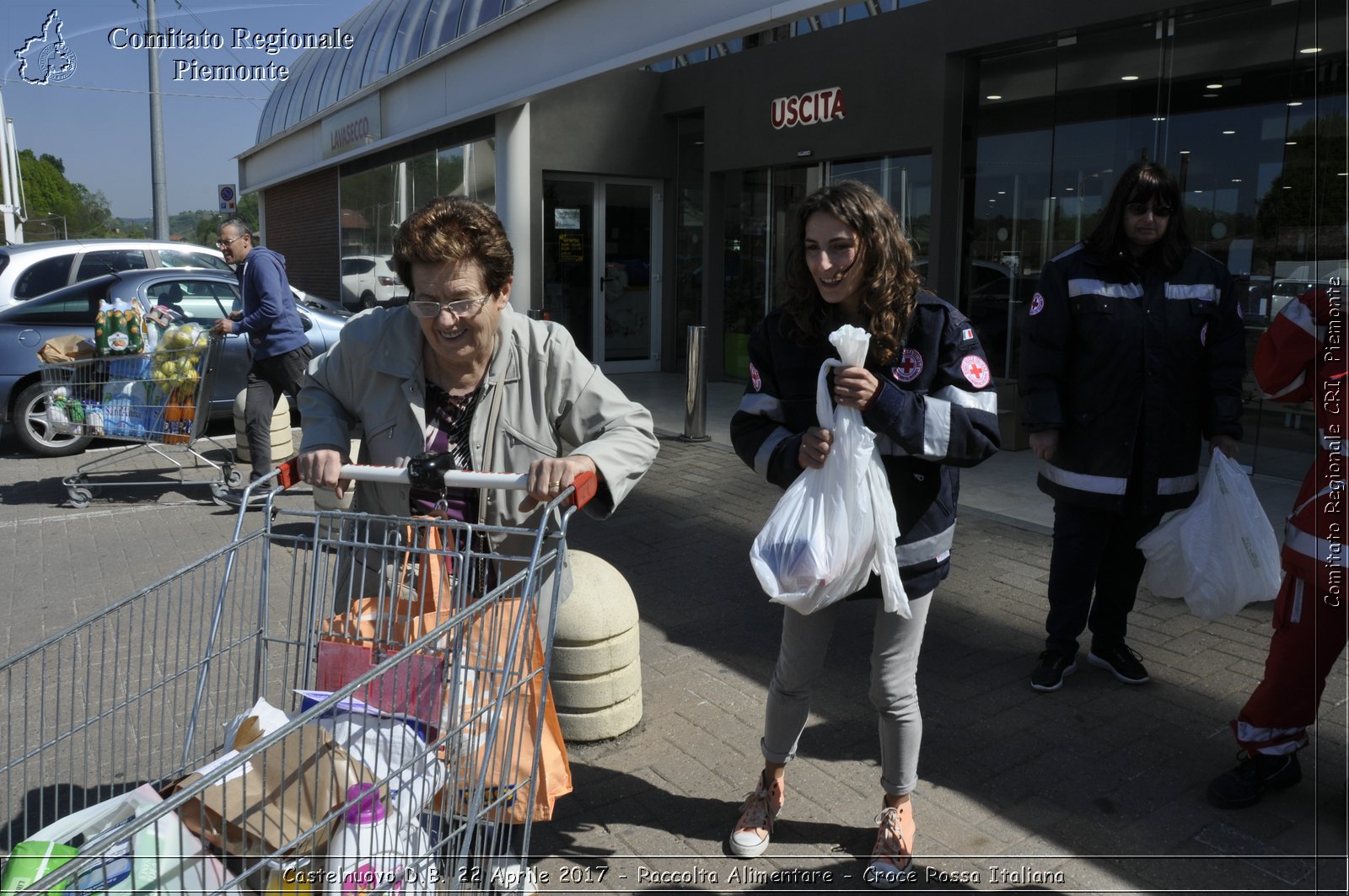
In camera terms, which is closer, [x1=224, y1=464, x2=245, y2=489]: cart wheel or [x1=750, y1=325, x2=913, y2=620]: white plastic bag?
[x1=750, y1=325, x2=913, y2=620]: white plastic bag

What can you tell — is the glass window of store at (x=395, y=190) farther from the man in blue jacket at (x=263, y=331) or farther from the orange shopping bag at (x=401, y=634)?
the orange shopping bag at (x=401, y=634)

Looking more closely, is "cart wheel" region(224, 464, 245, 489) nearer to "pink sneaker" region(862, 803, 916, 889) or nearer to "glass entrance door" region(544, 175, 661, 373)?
"pink sneaker" region(862, 803, 916, 889)

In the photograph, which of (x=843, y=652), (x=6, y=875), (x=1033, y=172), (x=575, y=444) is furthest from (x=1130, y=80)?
(x=6, y=875)

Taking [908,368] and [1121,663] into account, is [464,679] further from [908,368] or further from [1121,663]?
[1121,663]

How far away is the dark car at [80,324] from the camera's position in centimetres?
1022

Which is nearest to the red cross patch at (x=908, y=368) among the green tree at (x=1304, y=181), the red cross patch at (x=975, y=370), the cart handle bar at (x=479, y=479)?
the red cross patch at (x=975, y=370)

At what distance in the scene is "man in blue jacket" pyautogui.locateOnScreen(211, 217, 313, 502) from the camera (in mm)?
7945

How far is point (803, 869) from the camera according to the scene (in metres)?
3.18

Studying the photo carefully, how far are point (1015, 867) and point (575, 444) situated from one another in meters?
1.90

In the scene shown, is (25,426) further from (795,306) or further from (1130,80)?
(1130,80)

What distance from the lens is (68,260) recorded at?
12.5 metres

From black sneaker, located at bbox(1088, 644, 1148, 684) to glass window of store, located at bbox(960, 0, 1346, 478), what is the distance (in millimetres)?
3657

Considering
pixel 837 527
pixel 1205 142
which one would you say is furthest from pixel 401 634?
pixel 1205 142

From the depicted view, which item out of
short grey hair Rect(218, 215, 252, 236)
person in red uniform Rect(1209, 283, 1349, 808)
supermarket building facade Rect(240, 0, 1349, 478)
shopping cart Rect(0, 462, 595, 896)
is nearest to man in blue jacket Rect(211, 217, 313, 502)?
short grey hair Rect(218, 215, 252, 236)
